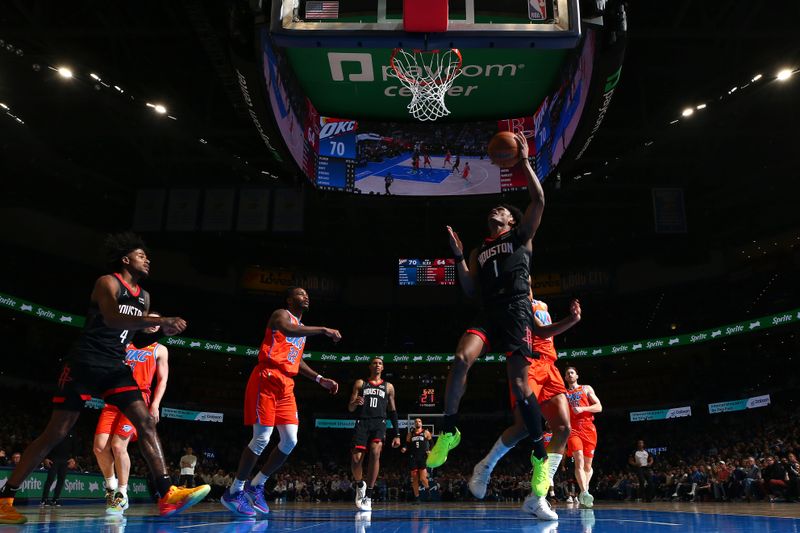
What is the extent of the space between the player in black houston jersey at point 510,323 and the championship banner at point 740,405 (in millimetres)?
21786

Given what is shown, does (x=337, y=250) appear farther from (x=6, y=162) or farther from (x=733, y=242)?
(x=733, y=242)

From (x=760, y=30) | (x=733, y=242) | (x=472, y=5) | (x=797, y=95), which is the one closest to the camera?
(x=472, y=5)

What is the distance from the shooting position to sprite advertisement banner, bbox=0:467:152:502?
12.6 metres

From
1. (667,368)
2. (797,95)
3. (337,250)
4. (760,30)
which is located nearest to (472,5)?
(760,30)

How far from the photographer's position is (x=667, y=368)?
31.1 metres

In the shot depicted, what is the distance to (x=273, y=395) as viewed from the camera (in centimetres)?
636

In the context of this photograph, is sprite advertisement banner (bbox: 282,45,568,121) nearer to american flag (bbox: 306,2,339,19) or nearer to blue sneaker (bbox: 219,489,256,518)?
american flag (bbox: 306,2,339,19)

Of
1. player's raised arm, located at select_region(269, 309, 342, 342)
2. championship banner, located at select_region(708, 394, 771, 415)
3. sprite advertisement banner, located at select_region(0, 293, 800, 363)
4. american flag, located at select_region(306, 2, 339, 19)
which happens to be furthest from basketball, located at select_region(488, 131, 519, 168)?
championship banner, located at select_region(708, 394, 771, 415)

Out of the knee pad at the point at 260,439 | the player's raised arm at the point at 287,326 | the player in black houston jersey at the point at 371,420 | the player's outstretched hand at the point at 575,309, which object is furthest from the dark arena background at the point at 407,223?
the player's raised arm at the point at 287,326

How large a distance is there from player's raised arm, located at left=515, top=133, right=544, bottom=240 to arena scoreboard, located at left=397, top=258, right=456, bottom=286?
2006cm

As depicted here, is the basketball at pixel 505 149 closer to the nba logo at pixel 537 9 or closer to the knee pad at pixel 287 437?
the nba logo at pixel 537 9

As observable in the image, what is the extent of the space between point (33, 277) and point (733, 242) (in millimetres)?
28447

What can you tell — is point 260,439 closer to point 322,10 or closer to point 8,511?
point 8,511

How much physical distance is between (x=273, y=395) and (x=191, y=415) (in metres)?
22.2
